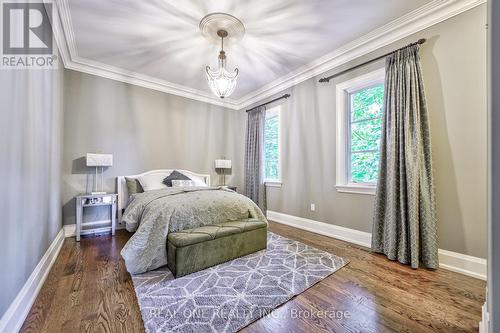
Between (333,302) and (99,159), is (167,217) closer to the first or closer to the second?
(333,302)

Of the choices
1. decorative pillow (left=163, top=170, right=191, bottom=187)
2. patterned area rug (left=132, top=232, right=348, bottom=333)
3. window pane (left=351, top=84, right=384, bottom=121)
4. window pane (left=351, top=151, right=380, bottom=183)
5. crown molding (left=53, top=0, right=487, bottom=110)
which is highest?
crown molding (left=53, top=0, right=487, bottom=110)

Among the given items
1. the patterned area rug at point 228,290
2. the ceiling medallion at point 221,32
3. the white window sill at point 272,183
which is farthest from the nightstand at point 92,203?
the white window sill at point 272,183

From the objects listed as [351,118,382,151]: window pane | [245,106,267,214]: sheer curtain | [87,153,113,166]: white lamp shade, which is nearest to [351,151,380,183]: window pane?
[351,118,382,151]: window pane

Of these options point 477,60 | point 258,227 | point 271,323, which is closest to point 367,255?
point 258,227

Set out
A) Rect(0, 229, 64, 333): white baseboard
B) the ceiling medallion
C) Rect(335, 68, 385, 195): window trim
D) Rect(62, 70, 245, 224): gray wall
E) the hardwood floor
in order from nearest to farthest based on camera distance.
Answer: Rect(0, 229, 64, 333): white baseboard
the hardwood floor
the ceiling medallion
Rect(335, 68, 385, 195): window trim
Rect(62, 70, 245, 224): gray wall

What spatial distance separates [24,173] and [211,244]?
1.66m

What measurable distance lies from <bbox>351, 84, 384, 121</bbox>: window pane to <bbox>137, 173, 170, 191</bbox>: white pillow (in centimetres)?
338

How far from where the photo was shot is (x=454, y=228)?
7.32ft

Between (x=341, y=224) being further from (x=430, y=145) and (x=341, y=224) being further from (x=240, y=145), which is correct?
(x=240, y=145)

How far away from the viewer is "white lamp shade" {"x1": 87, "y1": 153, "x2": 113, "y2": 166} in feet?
10.8

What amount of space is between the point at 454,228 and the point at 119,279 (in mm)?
3394

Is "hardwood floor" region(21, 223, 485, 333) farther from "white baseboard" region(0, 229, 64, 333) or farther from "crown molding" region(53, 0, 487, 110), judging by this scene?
"crown molding" region(53, 0, 487, 110)

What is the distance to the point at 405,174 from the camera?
2402 mm

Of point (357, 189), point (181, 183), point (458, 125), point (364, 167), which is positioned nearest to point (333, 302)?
point (357, 189)
